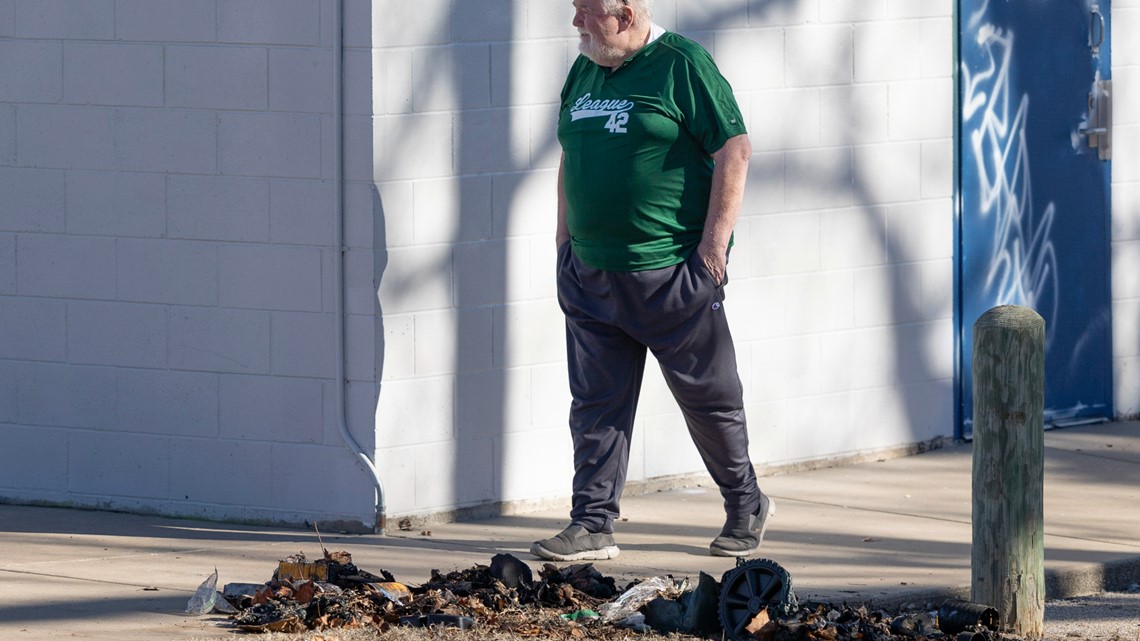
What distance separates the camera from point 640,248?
23.6 ft

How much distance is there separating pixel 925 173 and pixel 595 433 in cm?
301

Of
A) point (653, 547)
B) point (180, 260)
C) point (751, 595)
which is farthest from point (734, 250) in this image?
point (751, 595)

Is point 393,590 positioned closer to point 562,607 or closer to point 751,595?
point 562,607

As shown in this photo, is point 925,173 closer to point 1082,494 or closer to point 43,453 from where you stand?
point 1082,494

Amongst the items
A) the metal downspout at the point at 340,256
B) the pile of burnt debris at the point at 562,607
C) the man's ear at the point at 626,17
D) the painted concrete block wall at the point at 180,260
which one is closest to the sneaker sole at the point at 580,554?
the pile of burnt debris at the point at 562,607

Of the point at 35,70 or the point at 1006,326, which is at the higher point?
the point at 35,70

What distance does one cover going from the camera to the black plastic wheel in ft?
20.1

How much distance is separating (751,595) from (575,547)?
1.25 m

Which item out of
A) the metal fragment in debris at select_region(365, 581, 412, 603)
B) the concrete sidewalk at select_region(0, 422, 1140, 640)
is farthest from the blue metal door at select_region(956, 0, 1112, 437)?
the metal fragment in debris at select_region(365, 581, 412, 603)

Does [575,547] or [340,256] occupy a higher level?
[340,256]

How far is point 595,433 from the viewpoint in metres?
7.38

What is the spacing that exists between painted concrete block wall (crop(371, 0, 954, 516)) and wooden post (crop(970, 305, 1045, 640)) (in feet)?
7.82

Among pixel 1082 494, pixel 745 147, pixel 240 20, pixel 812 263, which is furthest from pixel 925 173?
pixel 240 20

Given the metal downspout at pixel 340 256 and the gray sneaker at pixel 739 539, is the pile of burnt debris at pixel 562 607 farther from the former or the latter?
the metal downspout at pixel 340 256
